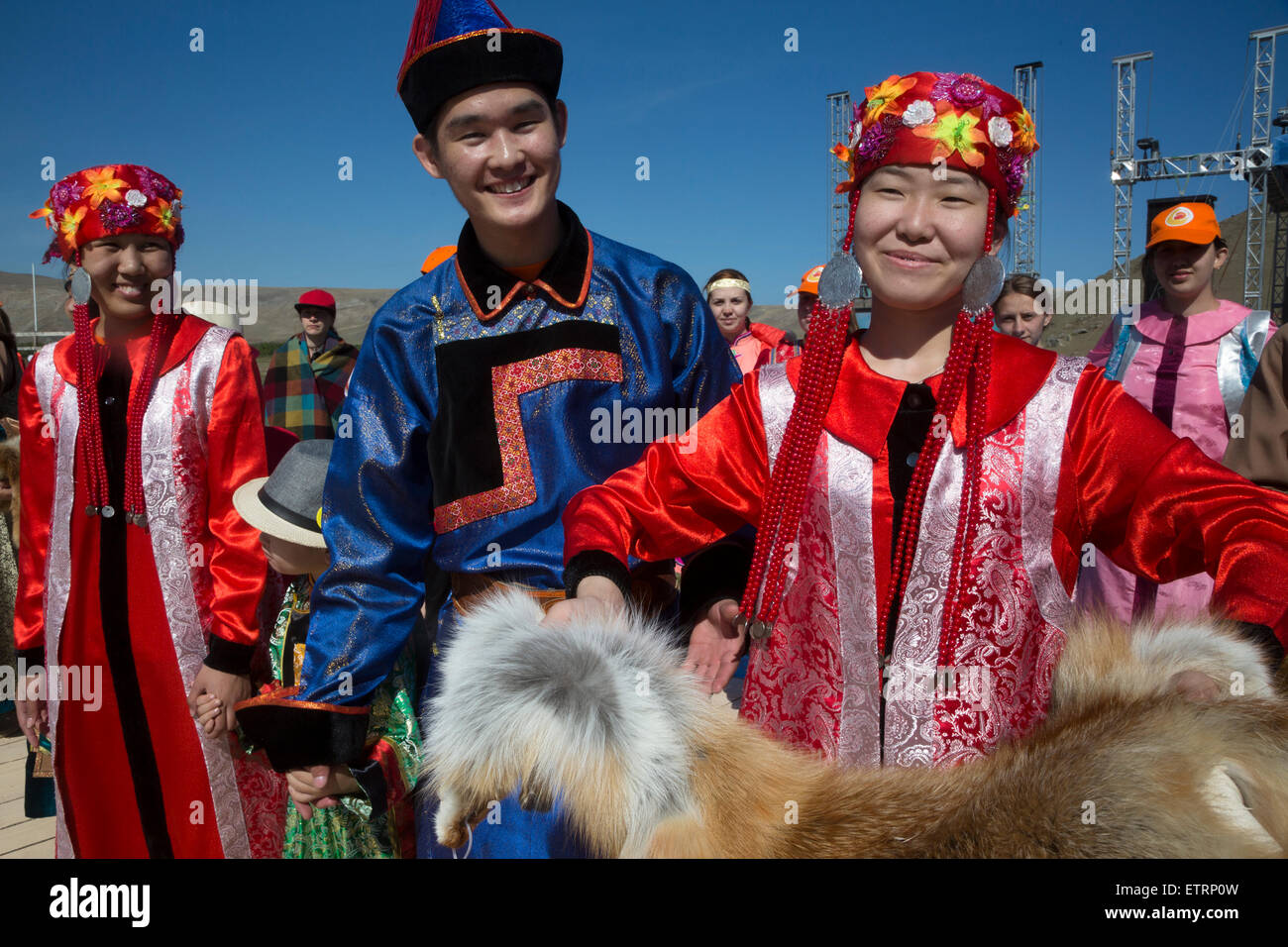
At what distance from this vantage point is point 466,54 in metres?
1.67

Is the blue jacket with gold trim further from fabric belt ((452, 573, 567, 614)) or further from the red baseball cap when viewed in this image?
the red baseball cap

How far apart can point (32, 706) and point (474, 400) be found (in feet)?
6.49

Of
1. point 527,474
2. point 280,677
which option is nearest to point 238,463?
point 280,677

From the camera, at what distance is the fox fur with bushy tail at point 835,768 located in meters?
0.83

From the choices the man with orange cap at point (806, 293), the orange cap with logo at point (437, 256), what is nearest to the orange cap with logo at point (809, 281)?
the man with orange cap at point (806, 293)

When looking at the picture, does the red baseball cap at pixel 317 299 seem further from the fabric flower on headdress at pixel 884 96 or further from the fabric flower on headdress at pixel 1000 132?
the fabric flower on headdress at pixel 1000 132

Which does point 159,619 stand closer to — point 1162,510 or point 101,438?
point 101,438

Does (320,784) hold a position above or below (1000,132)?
below

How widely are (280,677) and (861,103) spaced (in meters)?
2.03

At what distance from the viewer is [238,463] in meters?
2.54

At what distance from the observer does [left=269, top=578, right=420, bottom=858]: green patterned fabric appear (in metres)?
1.88

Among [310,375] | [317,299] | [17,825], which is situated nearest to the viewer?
[17,825]

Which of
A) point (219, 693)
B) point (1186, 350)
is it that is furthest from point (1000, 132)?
point (1186, 350)
